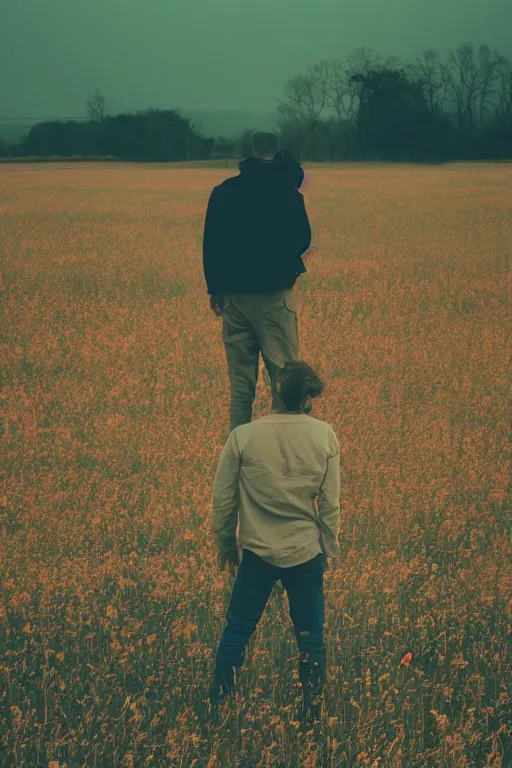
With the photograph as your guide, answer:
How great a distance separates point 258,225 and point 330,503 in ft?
8.48

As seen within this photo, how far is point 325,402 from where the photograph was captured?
849 centimetres

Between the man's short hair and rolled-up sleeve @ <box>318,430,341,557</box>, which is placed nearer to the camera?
rolled-up sleeve @ <box>318,430,341,557</box>

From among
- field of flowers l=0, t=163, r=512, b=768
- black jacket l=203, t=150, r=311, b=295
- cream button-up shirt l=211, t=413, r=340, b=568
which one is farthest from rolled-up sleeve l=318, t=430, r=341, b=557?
black jacket l=203, t=150, r=311, b=295

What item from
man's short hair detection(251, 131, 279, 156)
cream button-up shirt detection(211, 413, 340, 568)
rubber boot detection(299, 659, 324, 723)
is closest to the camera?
cream button-up shirt detection(211, 413, 340, 568)

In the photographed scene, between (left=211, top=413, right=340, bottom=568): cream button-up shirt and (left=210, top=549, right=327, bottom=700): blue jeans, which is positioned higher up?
(left=211, top=413, right=340, bottom=568): cream button-up shirt

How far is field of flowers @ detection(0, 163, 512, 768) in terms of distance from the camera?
370cm

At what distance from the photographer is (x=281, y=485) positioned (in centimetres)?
362

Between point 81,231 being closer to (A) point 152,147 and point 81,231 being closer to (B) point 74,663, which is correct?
(B) point 74,663

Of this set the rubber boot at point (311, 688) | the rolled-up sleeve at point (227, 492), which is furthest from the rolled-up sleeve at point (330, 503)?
the rubber boot at point (311, 688)

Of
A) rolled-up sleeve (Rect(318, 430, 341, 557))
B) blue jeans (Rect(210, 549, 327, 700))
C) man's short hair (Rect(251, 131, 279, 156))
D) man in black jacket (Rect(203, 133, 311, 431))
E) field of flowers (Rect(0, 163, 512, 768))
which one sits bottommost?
field of flowers (Rect(0, 163, 512, 768))

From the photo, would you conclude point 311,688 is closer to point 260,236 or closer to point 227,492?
point 227,492

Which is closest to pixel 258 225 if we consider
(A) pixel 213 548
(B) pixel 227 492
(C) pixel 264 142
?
(C) pixel 264 142

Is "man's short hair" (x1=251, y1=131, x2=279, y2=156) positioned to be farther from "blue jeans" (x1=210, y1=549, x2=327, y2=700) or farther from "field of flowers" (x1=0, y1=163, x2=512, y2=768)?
"blue jeans" (x1=210, y1=549, x2=327, y2=700)

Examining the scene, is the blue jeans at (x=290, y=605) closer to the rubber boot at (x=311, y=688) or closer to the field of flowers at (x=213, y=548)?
the rubber boot at (x=311, y=688)
